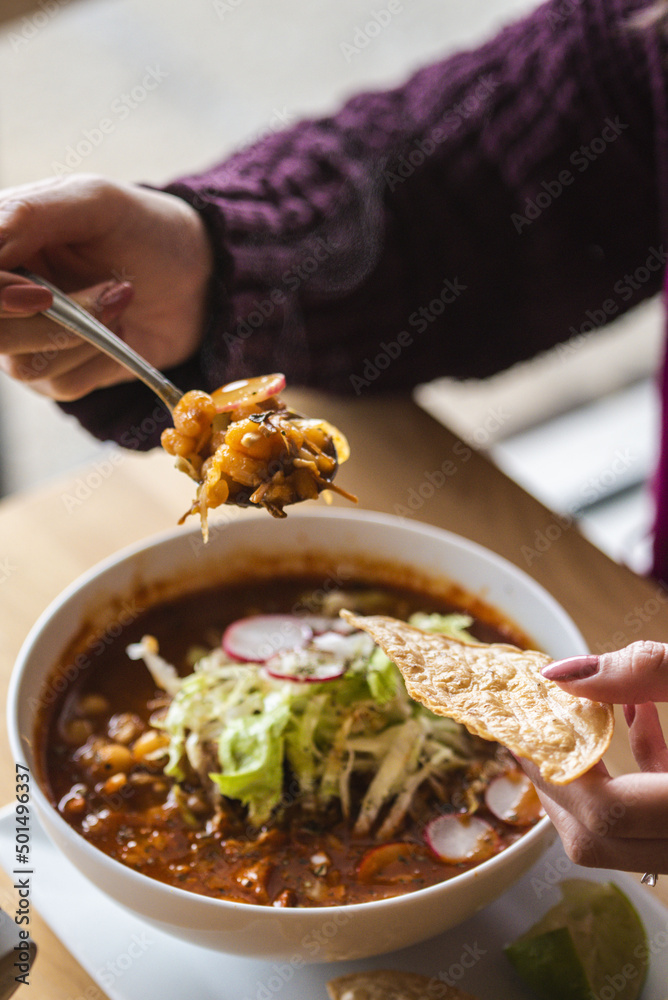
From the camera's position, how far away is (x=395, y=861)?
1.20m

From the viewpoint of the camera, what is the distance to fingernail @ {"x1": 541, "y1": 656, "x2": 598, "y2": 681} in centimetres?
99

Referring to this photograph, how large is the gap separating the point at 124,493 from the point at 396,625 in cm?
78

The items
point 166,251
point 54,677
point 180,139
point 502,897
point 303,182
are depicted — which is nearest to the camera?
point 502,897

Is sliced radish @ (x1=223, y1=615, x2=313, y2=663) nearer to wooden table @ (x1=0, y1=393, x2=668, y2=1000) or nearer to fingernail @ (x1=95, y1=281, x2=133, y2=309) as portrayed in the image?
wooden table @ (x1=0, y1=393, x2=668, y2=1000)

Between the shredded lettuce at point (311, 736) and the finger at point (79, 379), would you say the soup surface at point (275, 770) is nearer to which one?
the shredded lettuce at point (311, 736)

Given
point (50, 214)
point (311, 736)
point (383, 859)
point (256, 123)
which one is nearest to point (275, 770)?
point (311, 736)

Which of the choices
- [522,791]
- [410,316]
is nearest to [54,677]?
[522,791]

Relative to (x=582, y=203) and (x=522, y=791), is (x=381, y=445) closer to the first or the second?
(x=582, y=203)

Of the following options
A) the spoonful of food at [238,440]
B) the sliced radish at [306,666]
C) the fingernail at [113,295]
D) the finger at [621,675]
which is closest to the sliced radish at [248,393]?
the spoonful of food at [238,440]

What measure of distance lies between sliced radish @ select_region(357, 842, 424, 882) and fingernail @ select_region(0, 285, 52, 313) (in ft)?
2.66

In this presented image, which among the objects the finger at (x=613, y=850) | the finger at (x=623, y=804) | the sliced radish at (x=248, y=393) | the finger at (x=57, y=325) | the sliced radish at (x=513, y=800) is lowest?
the sliced radish at (x=513, y=800)

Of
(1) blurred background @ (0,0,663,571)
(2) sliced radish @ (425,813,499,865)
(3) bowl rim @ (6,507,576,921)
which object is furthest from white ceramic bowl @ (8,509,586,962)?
(1) blurred background @ (0,0,663,571)

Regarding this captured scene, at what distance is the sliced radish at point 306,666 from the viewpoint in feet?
4.36

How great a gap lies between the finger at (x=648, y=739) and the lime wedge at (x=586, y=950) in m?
0.22
